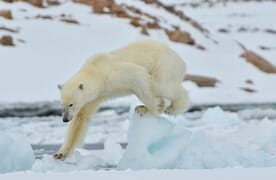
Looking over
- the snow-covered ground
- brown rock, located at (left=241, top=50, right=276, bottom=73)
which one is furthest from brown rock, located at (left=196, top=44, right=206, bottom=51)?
the snow-covered ground

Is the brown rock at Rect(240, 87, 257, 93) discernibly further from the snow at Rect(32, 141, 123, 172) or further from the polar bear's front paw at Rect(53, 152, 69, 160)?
the polar bear's front paw at Rect(53, 152, 69, 160)

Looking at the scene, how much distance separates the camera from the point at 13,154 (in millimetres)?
5012

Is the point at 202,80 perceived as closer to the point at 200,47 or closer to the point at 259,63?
the point at 259,63

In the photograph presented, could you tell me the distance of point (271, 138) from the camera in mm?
6188

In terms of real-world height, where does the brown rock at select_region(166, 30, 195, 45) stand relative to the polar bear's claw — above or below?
below

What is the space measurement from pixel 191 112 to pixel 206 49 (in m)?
7.26

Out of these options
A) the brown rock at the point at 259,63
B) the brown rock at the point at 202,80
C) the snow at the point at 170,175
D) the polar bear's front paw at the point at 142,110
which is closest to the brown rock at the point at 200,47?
the brown rock at the point at 259,63

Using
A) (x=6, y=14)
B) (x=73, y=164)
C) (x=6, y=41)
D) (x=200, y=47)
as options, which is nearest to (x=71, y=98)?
(x=73, y=164)

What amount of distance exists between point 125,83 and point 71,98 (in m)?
0.40

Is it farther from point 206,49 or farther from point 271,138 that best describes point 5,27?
point 271,138

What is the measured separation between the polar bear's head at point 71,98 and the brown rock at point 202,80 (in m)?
11.5

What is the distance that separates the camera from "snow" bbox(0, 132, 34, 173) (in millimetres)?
5012

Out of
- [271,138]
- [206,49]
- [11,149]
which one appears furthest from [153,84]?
[206,49]

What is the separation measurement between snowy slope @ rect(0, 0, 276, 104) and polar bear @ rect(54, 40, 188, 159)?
9434 mm
